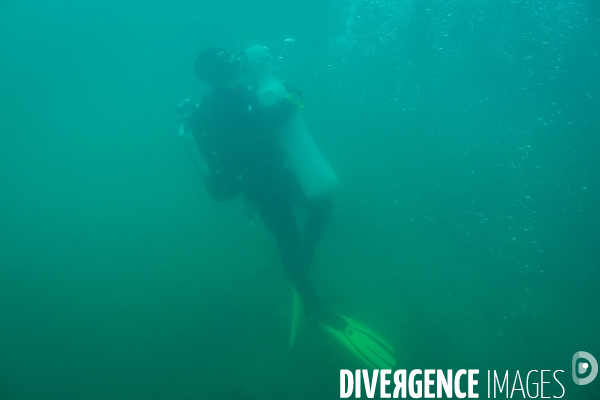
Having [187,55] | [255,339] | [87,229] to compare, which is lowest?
[255,339]

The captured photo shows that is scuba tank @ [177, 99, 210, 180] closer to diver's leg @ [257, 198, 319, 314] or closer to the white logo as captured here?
diver's leg @ [257, 198, 319, 314]

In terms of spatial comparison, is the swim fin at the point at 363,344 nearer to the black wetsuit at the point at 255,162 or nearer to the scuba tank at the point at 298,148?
the black wetsuit at the point at 255,162

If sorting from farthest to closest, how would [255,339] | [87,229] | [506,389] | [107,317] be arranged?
1. [87,229]
2. [107,317]
3. [255,339]
4. [506,389]

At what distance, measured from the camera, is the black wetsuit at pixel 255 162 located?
252 centimetres

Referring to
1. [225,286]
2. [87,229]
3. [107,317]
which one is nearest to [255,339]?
[225,286]

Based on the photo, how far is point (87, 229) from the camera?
7.26 metres

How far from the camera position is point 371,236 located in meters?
5.16

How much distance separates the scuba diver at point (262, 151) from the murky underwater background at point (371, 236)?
1.78m

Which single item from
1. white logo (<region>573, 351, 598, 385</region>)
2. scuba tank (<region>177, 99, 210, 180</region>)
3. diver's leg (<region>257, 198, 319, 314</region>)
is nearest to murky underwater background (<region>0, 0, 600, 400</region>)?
white logo (<region>573, 351, 598, 385</region>)

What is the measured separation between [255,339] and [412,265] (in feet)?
7.86

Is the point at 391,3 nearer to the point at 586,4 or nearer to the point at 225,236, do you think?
the point at 586,4

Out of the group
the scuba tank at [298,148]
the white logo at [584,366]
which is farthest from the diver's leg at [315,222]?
the white logo at [584,366]

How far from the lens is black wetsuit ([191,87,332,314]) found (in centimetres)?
252

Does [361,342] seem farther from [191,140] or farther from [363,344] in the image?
[191,140]
